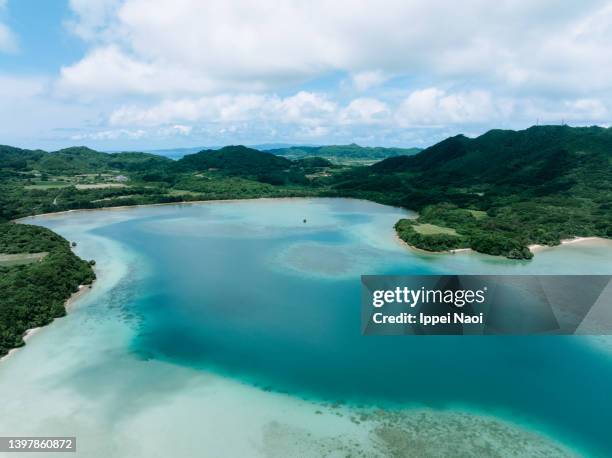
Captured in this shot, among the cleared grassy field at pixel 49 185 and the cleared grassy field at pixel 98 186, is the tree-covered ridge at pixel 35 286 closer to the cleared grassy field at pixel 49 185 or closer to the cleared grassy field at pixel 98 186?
the cleared grassy field at pixel 98 186

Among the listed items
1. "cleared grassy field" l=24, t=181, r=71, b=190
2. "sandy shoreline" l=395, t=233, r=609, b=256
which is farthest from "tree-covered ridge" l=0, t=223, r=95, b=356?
"cleared grassy field" l=24, t=181, r=71, b=190

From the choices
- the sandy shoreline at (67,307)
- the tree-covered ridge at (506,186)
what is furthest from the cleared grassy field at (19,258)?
the tree-covered ridge at (506,186)

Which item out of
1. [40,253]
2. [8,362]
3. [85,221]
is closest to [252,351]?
[8,362]

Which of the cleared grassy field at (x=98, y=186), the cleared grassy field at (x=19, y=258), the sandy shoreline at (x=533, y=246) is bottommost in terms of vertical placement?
the sandy shoreline at (x=533, y=246)

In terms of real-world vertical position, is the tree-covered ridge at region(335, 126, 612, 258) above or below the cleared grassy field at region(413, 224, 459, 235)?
above

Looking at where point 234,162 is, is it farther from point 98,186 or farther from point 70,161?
point 70,161

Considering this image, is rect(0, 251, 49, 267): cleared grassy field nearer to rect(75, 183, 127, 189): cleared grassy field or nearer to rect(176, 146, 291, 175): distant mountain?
rect(75, 183, 127, 189): cleared grassy field
